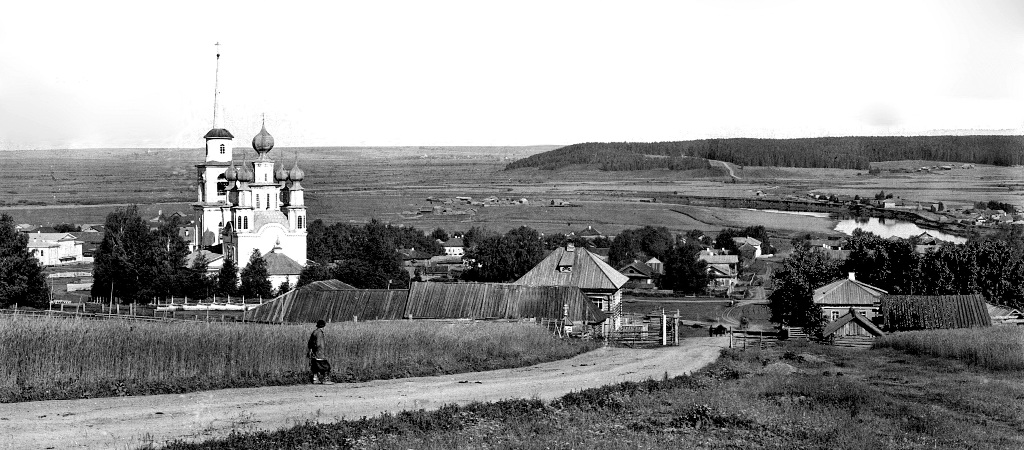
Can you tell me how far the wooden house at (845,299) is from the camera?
49.7 meters

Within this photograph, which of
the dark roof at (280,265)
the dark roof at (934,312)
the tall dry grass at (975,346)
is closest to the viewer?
the tall dry grass at (975,346)

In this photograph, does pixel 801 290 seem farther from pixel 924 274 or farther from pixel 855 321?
pixel 855 321

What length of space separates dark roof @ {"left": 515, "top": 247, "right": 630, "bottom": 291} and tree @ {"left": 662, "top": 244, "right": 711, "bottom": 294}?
128ft

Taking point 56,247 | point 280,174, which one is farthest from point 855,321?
point 56,247

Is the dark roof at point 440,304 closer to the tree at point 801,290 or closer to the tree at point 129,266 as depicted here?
the tree at point 801,290

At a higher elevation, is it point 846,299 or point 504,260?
point 846,299

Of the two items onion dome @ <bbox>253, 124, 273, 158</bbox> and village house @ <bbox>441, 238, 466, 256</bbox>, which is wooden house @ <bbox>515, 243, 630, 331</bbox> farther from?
village house @ <bbox>441, 238, 466, 256</bbox>

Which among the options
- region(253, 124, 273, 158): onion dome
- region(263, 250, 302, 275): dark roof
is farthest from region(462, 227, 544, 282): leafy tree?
region(253, 124, 273, 158): onion dome

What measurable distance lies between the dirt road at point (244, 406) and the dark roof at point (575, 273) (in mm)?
26597

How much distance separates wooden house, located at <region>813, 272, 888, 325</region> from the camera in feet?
163

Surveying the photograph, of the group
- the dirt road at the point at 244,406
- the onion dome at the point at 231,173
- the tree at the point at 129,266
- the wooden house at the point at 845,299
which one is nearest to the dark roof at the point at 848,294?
the wooden house at the point at 845,299

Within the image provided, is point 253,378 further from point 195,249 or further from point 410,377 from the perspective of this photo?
point 195,249

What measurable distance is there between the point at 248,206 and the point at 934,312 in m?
49.5

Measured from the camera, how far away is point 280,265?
73250 millimetres
